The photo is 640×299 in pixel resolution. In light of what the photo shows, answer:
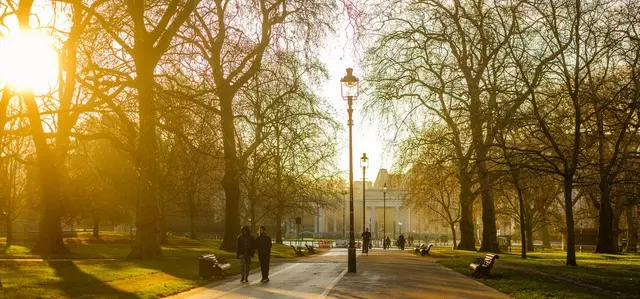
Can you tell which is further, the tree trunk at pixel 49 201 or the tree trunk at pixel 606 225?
the tree trunk at pixel 606 225

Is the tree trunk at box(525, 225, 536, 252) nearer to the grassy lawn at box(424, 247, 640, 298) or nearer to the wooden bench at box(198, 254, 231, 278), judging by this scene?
the grassy lawn at box(424, 247, 640, 298)

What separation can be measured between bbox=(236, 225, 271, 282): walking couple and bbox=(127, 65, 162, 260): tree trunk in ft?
Result: 13.9

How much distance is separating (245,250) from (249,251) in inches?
7.6

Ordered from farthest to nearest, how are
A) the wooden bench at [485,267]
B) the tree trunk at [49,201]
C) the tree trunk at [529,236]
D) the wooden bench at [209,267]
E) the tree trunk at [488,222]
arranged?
the tree trunk at [529,236], the tree trunk at [488,222], the tree trunk at [49,201], the wooden bench at [485,267], the wooden bench at [209,267]

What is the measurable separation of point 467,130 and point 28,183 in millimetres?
33183

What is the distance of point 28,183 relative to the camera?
51.2m

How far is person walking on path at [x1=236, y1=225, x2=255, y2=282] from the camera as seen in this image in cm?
2095

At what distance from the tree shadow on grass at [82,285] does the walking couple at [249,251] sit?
3.95 metres

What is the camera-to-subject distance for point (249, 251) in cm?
2111

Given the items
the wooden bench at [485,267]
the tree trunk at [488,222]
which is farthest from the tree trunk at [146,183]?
the tree trunk at [488,222]

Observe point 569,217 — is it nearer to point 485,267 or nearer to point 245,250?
point 485,267

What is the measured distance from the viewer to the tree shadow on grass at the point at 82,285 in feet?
52.7

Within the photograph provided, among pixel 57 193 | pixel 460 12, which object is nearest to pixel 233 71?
pixel 57 193

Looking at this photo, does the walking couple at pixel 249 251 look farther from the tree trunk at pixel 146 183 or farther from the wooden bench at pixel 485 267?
the wooden bench at pixel 485 267
